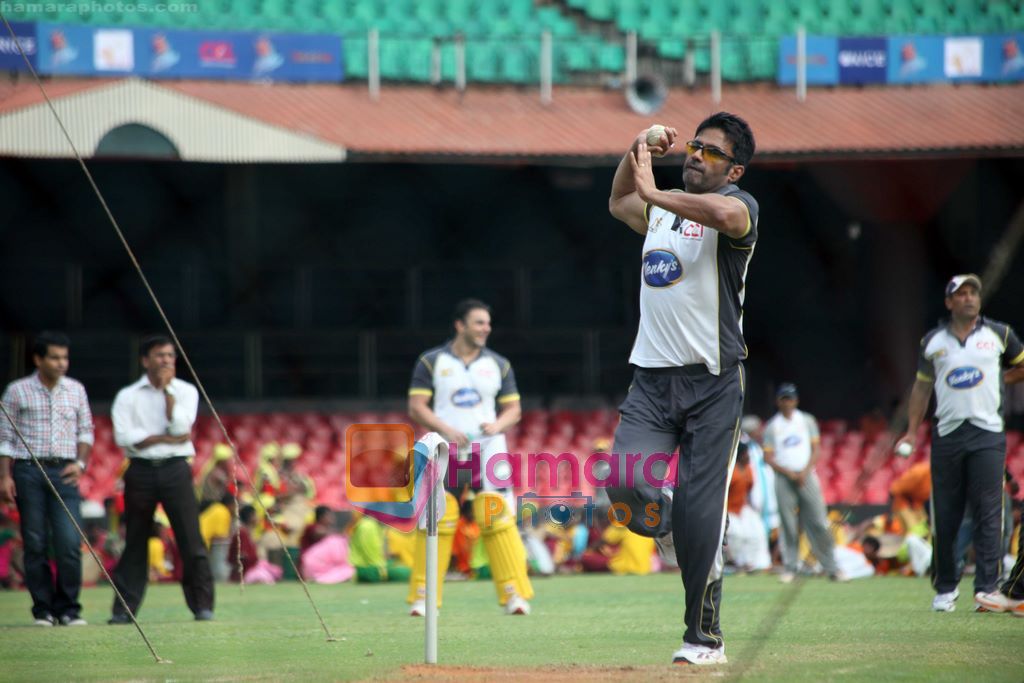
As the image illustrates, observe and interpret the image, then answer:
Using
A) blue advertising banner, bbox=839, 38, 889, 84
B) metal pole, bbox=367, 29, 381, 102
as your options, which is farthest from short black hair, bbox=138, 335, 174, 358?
blue advertising banner, bbox=839, 38, 889, 84

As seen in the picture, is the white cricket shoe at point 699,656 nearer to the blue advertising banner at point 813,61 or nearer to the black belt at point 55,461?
the black belt at point 55,461

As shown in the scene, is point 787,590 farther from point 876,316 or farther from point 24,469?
point 876,316

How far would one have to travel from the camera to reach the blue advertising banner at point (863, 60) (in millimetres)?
20016

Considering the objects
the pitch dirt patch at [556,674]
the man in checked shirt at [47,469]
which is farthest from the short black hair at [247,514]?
the pitch dirt patch at [556,674]

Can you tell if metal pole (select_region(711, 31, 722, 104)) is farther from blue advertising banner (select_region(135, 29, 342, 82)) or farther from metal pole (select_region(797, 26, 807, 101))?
blue advertising banner (select_region(135, 29, 342, 82))

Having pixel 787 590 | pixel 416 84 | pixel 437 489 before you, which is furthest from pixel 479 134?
pixel 437 489

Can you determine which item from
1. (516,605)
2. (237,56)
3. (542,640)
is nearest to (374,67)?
(237,56)

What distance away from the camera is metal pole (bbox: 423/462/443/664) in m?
6.28

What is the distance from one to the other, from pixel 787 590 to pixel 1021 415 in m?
9.76

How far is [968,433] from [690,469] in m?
3.89

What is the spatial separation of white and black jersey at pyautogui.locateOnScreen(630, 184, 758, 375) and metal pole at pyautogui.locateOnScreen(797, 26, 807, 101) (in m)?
14.6

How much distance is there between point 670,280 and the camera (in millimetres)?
6188

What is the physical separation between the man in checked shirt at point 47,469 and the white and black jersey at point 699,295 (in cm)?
558

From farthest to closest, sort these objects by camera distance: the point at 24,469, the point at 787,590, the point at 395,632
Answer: the point at 787,590 → the point at 24,469 → the point at 395,632
